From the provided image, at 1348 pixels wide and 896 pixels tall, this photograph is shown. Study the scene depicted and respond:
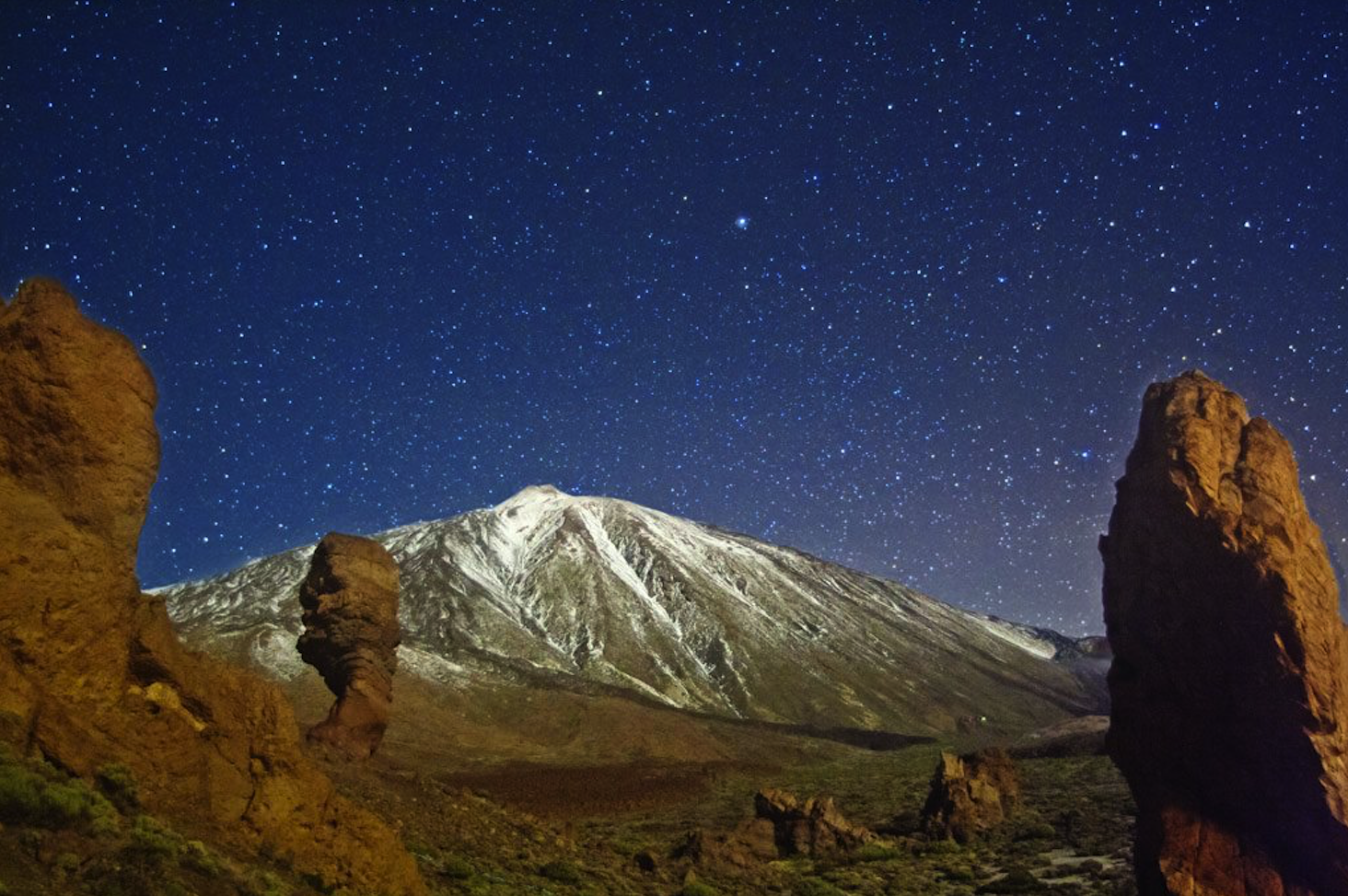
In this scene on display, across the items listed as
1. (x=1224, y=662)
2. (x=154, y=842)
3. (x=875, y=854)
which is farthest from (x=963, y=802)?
(x=154, y=842)

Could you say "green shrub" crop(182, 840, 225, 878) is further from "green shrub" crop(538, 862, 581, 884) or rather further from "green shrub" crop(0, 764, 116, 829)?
"green shrub" crop(538, 862, 581, 884)

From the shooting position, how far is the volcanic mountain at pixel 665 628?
109 meters

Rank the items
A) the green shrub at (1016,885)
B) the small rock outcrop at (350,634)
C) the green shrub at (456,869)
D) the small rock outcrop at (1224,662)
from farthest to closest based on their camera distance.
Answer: the small rock outcrop at (350,634) → the green shrub at (1016,885) → the green shrub at (456,869) → the small rock outcrop at (1224,662)

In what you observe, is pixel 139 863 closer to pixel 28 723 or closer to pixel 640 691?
pixel 28 723

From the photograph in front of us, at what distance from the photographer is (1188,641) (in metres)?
18.6

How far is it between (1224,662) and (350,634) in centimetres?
3006

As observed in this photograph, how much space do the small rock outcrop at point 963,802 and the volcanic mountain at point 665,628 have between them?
6467cm

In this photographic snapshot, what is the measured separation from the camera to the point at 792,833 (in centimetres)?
2881

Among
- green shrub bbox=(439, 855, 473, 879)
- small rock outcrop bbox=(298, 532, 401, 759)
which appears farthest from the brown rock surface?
small rock outcrop bbox=(298, 532, 401, 759)

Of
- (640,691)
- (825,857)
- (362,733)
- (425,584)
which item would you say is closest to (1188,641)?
(825,857)

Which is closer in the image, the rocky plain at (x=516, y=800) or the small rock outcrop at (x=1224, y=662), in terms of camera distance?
the rocky plain at (x=516, y=800)

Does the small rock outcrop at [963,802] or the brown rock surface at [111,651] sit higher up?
the brown rock surface at [111,651]

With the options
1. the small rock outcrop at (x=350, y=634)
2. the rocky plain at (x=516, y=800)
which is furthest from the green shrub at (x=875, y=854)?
the small rock outcrop at (x=350, y=634)

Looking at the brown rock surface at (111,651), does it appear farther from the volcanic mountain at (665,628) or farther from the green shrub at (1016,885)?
the volcanic mountain at (665,628)
